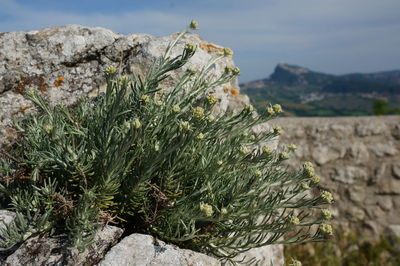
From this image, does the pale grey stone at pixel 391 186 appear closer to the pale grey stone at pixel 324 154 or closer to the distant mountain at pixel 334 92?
the pale grey stone at pixel 324 154

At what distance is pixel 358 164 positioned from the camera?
6.74 metres

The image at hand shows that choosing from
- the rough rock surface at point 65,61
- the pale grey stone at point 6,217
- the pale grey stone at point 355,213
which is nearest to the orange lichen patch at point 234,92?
the rough rock surface at point 65,61

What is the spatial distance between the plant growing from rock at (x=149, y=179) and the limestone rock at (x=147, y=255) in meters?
0.12

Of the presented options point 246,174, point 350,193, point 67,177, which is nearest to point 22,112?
point 67,177

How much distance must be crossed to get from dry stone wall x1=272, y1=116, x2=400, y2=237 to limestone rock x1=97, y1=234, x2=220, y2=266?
4872 millimetres

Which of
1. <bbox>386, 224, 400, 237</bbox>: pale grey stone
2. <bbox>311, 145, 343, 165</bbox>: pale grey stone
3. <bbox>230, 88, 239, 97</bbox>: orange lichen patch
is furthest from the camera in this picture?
<bbox>311, 145, 343, 165</bbox>: pale grey stone

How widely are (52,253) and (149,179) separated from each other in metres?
0.77

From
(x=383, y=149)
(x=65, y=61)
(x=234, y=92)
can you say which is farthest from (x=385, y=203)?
(x=65, y=61)

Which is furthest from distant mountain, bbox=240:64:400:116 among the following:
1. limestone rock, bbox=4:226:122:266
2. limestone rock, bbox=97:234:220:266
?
limestone rock, bbox=4:226:122:266

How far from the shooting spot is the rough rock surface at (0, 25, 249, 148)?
3.21 meters

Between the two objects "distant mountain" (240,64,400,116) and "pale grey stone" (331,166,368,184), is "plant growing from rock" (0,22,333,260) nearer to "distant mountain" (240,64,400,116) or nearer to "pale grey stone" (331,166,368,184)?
"pale grey stone" (331,166,368,184)

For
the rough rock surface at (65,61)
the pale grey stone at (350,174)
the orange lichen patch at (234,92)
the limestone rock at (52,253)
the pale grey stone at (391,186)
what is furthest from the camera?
the pale grey stone at (350,174)

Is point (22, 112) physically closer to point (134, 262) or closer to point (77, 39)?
point (77, 39)

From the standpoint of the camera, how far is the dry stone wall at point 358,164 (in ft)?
21.7
